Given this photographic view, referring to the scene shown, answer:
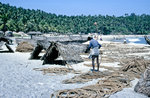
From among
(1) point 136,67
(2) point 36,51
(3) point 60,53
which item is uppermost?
(3) point 60,53

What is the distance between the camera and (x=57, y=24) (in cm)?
13138

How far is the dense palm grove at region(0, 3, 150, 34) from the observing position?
282ft

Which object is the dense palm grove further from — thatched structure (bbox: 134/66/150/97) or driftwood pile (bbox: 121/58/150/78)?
Result: thatched structure (bbox: 134/66/150/97)

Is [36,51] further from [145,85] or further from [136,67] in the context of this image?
[145,85]

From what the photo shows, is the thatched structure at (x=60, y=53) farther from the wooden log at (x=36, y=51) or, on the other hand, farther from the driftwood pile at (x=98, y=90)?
the driftwood pile at (x=98, y=90)

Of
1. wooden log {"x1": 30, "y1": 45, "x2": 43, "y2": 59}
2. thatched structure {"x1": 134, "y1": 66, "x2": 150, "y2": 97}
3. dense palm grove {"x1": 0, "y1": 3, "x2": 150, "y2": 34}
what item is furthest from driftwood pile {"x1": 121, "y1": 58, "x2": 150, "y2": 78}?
dense palm grove {"x1": 0, "y1": 3, "x2": 150, "y2": 34}

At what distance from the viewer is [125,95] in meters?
6.36

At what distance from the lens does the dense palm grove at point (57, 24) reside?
282ft

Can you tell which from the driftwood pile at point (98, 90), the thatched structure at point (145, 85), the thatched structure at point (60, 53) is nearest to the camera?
the driftwood pile at point (98, 90)

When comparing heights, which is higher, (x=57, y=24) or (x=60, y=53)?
(x=57, y=24)

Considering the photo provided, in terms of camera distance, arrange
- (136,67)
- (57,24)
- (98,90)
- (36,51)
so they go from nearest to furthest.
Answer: (98,90), (136,67), (36,51), (57,24)

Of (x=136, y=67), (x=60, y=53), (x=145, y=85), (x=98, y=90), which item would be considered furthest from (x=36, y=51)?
(x=145, y=85)

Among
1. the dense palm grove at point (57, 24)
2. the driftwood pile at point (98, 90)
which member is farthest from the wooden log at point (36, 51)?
the dense palm grove at point (57, 24)

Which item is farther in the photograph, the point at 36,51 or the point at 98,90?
the point at 36,51
